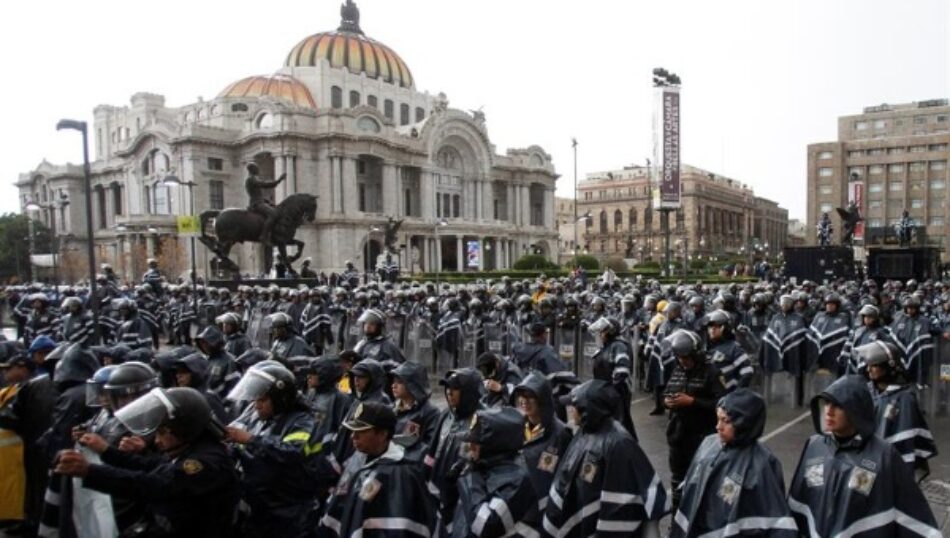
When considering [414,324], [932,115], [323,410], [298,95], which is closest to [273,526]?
[323,410]

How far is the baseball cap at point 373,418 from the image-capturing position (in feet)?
12.5

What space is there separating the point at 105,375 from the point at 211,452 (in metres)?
2.06

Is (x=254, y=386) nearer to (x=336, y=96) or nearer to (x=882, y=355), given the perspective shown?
(x=882, y=355)

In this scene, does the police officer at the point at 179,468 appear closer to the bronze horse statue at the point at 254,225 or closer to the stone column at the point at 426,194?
the bronze horse statue at the point at 254,225

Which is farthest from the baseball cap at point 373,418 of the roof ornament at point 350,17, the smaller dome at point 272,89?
the roof ornament at point 350,17

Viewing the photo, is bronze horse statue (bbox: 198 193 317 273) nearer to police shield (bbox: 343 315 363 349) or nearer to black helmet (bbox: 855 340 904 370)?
police shield (bbox: 343 315 363 349)

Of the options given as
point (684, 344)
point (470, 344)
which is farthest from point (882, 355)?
point (470, 344)

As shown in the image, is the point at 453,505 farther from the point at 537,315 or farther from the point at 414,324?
the point at 414,324

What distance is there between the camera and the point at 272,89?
77312 mm

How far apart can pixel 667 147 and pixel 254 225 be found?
1670 centimetres

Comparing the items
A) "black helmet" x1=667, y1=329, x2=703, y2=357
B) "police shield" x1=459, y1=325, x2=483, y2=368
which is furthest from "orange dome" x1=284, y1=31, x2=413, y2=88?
"black helmet" x1=667, y1=329, x2=703, y2=357

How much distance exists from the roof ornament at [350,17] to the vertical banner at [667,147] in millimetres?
82669

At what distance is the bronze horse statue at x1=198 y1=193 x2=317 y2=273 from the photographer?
987 inches

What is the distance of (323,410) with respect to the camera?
555 centimetres
